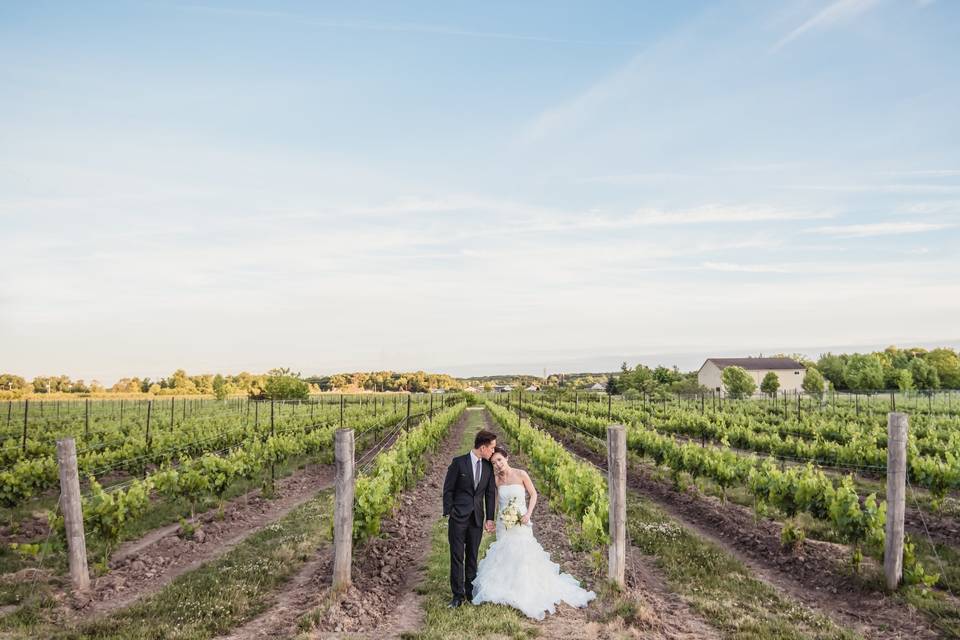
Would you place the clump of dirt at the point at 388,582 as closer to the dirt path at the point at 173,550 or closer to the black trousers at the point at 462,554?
the black trousers at the point at 462,554

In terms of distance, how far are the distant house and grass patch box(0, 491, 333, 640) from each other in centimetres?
7574

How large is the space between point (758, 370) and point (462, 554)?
83.1 meters

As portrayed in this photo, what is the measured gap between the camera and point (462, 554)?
226 inches

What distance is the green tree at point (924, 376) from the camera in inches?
2783

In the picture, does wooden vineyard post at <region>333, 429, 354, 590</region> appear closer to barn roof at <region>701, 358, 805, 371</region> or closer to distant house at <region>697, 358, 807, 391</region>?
distant house at <region>697, 358, 807, 391</region>

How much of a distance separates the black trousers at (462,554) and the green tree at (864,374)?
6565 centimetres

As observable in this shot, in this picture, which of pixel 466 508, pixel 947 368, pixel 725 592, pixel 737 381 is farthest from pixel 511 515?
pixel 947 368

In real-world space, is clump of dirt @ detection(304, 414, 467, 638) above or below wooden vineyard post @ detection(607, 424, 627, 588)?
below

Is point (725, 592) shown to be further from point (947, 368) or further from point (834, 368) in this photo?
point (947, 368)

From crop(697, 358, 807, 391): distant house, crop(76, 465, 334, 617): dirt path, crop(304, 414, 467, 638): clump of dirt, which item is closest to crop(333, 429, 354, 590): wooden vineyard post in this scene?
crop(304, 414, 467, 638): clump of dirt

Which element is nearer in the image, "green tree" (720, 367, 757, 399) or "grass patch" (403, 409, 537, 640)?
"grass patch" (403, 409, 537, 640)

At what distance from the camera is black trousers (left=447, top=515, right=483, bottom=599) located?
560cm

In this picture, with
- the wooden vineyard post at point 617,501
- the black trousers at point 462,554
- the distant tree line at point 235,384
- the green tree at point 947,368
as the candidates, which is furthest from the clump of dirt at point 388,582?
the green tree at point 947,368

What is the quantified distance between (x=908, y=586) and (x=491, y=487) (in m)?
4.28
